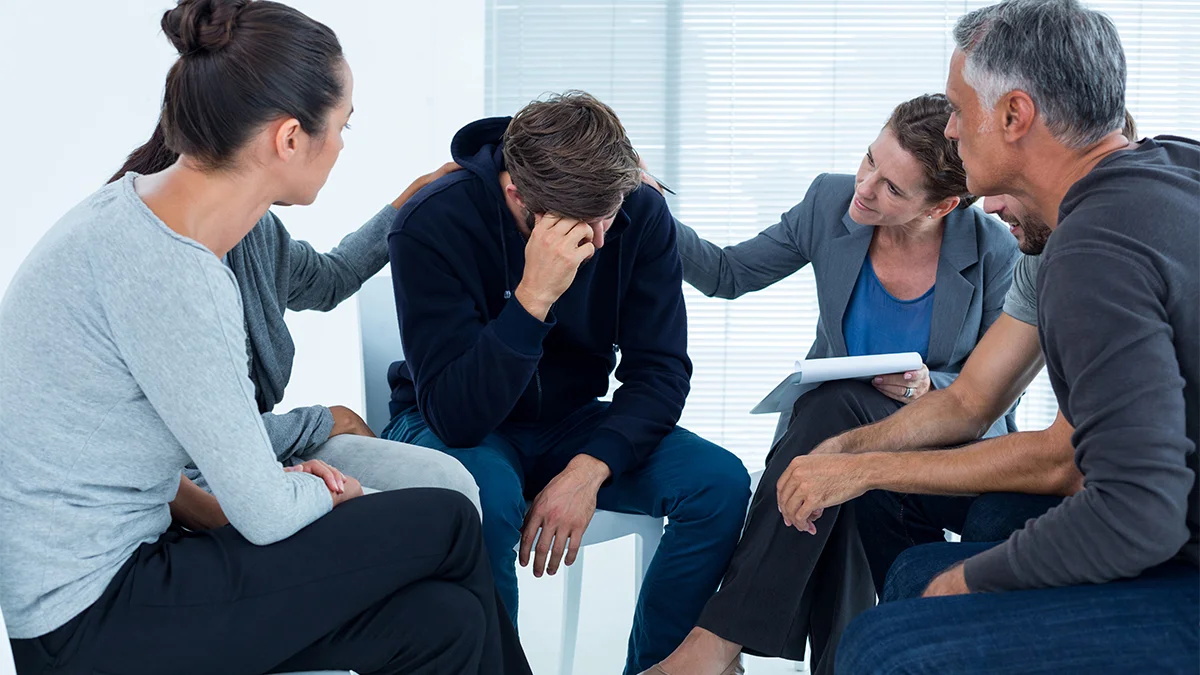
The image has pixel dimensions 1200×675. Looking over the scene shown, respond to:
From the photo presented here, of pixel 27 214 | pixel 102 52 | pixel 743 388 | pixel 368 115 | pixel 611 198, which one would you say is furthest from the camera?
pixel 743 388

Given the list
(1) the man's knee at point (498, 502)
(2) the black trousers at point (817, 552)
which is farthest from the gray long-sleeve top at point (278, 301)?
(2) the black trousers at point (817, 552)

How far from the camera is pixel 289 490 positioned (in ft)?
4.15

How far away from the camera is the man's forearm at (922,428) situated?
1724 millimetres

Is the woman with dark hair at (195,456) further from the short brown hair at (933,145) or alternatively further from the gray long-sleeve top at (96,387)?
the short brown hair at (933,145)

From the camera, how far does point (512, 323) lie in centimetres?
171

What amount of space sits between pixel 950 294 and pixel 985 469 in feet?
1.70

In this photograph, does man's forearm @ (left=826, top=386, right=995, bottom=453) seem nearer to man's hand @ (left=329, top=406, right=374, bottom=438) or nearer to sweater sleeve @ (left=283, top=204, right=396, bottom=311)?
man's hand @ (left=329, top=406, right=374, bottom=438)

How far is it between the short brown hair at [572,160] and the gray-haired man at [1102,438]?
0.59m

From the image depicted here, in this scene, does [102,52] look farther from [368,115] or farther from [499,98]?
[499,98]

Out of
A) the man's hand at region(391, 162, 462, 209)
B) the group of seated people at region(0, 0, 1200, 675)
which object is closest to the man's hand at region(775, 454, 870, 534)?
the group of seated people at region(0, 0, 1200, 675)

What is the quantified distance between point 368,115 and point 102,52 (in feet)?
2.86

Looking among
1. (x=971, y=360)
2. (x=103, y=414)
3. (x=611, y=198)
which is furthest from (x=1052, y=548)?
(x=103, y=414)

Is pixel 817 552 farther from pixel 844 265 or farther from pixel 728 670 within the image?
pixel 844 265

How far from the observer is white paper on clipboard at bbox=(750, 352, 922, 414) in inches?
69.1
